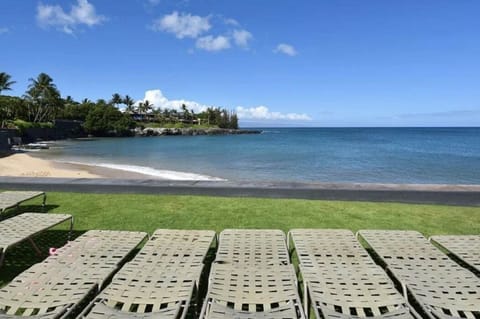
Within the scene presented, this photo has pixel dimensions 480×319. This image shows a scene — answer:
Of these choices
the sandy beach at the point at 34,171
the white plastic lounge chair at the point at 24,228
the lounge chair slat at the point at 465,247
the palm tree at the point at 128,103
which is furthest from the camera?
the palm tree at the point at 128,103

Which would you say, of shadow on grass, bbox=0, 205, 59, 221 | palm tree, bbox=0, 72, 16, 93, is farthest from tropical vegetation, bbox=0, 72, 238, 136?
shadow on grass, bbox=0, 205, 59, 221

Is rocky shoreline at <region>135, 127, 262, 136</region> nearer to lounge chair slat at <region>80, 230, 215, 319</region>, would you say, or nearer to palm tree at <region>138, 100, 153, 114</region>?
palm tree at <region>138, 100, 153, 114</region>

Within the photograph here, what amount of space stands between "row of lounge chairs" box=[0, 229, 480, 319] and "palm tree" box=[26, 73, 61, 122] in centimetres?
5565

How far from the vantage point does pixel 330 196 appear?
6125 millimetres

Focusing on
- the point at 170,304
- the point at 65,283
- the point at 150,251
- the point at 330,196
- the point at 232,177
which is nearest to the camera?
the point at 170,304

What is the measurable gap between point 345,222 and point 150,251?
3152 millimetres

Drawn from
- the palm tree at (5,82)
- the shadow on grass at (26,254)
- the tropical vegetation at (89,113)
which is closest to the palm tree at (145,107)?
the tropical vegetation at (89,113)

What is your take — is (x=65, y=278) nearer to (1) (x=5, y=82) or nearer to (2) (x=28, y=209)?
(2) (x=28, y=209)

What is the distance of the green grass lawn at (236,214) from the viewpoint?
478 cm

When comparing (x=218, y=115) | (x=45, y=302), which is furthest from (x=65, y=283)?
(x=218, y=115)

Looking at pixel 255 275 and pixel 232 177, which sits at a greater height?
pixel 255 275

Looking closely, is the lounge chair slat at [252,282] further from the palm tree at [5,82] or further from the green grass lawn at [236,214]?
the palm tree at [5,82]

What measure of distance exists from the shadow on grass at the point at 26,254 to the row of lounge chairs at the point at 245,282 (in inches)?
30.5

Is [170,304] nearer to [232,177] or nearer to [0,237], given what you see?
[0,237]
